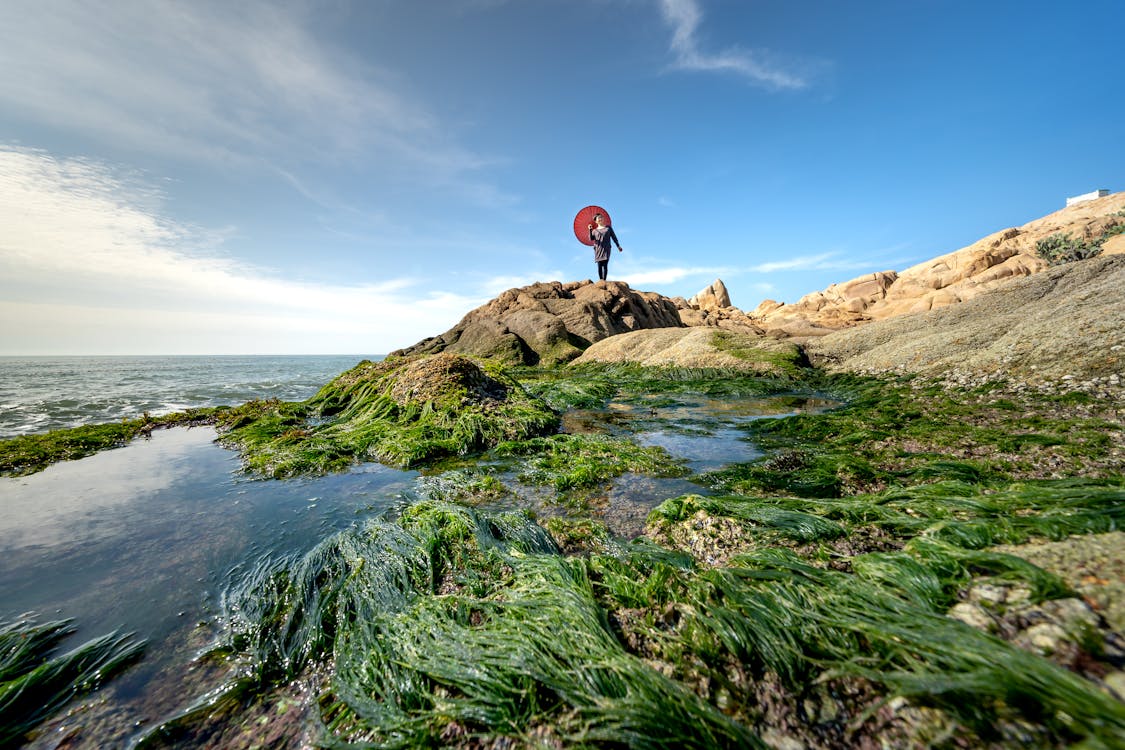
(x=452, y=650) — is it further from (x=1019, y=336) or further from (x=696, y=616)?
(x=1019, y=336)

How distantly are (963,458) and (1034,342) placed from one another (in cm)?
694

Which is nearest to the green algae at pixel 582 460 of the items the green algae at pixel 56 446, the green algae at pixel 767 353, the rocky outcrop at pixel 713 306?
the green algae at pixel 56 446

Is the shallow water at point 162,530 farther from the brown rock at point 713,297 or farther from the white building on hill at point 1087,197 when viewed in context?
the white building on hill at point 1087,197

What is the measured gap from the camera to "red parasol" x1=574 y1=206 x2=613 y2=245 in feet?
91.9

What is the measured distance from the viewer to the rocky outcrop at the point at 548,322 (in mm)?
23797

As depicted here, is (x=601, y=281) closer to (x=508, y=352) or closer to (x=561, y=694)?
(x=508, y=352)

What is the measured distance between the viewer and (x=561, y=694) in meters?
1.64

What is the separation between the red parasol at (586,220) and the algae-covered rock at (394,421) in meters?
21.9

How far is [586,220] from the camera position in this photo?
1116 inches

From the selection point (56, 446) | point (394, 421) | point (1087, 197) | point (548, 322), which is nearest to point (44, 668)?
point (394, 421)

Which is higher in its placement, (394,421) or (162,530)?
(394,421)

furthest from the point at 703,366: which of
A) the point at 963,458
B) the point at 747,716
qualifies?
the point at 747,716

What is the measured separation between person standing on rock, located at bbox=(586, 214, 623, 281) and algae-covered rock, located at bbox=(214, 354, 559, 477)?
21.5 m

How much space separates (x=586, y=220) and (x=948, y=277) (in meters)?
32.1
